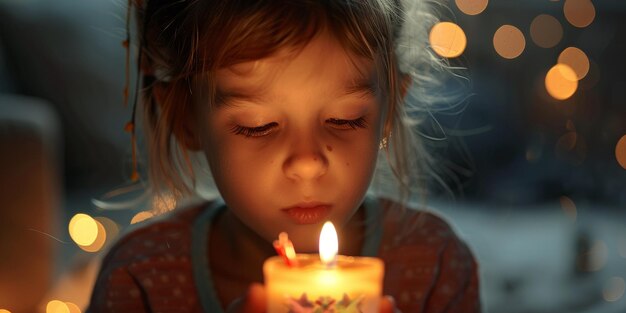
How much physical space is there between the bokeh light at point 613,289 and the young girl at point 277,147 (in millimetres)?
993

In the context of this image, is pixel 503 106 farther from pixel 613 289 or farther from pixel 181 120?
pixel 181 120

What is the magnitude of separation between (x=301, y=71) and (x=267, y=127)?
0.07 meters

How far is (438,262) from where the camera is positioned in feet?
4.11

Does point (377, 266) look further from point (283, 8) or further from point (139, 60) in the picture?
point (139, 60)

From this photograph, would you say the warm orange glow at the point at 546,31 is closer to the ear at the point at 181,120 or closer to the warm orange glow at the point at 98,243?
the warm orange glow at the point at 98,243

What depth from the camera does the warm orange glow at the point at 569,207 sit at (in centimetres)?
269

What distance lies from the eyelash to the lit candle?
0.26m

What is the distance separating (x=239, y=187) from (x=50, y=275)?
0.92 m

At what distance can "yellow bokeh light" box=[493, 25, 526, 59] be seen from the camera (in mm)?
2838

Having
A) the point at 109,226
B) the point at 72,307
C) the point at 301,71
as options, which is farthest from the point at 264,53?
the point at 109,226

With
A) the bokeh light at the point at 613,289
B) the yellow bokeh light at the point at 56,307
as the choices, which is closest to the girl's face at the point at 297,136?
the yellow bokeh light at the point at 56,307

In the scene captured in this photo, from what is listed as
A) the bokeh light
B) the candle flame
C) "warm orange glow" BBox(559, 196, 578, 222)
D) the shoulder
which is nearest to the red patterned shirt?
the shoulder

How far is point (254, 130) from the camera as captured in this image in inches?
37.9

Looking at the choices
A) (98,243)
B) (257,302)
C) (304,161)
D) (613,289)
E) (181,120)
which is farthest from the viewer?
(98,243)
